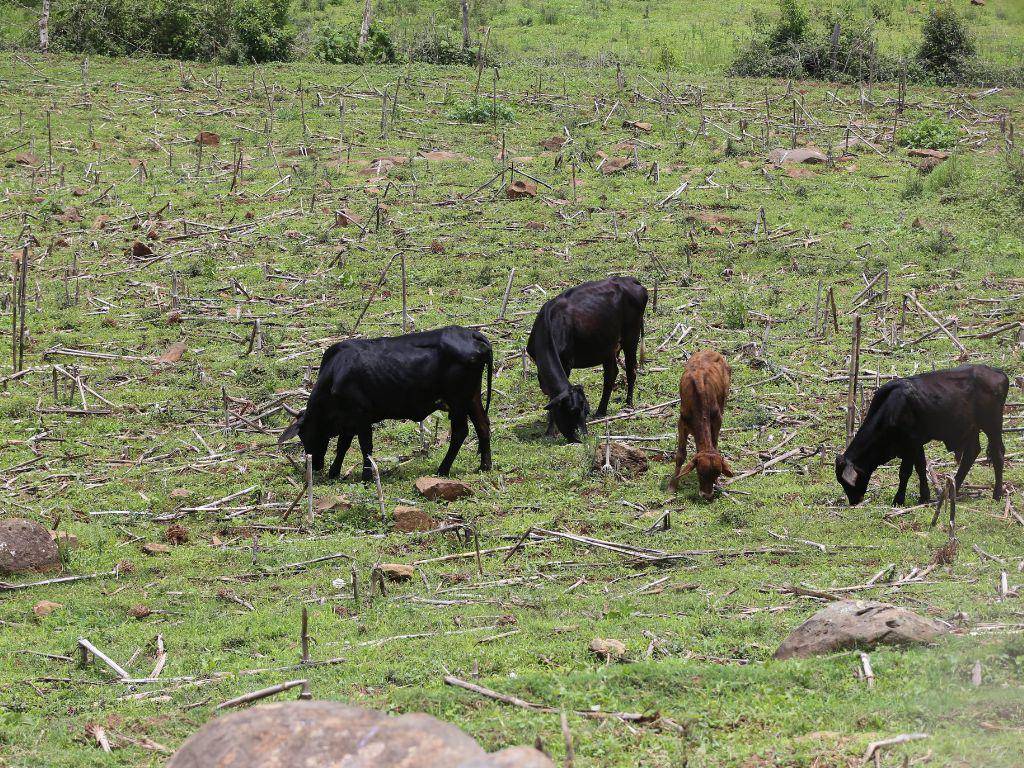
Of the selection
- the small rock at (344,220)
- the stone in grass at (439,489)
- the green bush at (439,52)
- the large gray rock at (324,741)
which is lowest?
the stone in grass at (439,489)

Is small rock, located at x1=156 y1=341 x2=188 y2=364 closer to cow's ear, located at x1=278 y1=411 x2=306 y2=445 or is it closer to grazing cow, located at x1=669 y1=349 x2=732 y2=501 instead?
cow's ear, located at x1=278 y1=411 x2=306 y2=445

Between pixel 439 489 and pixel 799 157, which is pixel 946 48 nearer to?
pixel 799 157

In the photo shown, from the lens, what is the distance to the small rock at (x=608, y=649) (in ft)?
30.7

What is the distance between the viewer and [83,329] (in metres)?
20.3

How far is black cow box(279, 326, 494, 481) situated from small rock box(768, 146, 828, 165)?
1465 cm

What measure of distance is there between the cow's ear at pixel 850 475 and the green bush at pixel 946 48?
25.4 metres

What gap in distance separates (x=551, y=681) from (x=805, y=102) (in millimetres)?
27304

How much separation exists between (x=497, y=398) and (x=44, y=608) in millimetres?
7572

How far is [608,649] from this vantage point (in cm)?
942

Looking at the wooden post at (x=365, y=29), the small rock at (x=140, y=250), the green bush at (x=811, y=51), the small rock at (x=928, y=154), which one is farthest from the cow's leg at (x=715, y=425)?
the wooden post at (x=365, y=29)

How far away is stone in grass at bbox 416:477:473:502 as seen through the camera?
46.0ft

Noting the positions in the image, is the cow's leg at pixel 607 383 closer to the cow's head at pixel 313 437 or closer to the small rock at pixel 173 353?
the cow's head at pixel 313 437

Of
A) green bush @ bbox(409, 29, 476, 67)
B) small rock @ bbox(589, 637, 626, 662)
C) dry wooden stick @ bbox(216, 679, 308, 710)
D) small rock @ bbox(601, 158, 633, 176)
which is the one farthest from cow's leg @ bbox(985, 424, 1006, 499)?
green bush @ bbox(409, 29, 476, 67)

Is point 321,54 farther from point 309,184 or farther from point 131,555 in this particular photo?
point 131,555
